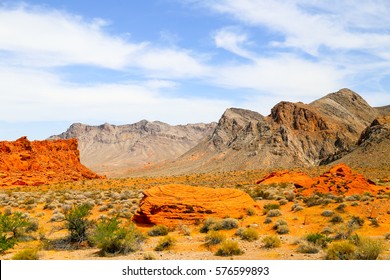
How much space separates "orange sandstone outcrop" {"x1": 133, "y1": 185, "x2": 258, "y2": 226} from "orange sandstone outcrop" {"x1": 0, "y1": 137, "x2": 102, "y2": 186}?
133ft

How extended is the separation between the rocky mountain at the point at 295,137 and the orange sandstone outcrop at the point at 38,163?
3876cm

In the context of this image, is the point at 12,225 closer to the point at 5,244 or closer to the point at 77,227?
the point at 5,244

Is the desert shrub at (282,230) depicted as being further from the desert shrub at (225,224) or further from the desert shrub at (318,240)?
the desert shrub at (318,240)

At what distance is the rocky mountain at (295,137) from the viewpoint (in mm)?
90938

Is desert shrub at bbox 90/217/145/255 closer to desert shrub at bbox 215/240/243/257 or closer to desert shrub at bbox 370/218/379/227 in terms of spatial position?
desert shrub at bbox 215/240/243/257

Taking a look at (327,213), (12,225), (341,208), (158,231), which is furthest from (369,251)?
(12,225)

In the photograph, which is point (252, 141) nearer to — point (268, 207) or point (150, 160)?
point (268, 207)

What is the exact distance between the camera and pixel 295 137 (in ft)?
322

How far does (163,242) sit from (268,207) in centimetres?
1069

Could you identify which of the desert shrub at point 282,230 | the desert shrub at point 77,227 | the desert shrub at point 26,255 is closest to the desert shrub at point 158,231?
the desert shrub at point 77,227

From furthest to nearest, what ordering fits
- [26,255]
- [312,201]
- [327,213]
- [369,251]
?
[312,201] → [327,213] → [26,255] → [369,251]

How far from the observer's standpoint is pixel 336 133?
9825cm

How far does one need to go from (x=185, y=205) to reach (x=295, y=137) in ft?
275

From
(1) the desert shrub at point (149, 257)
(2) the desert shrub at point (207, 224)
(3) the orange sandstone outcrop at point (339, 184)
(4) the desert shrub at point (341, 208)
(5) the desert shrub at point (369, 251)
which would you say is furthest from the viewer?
(3) the orange sandstone outcrop at point (339, 184)
